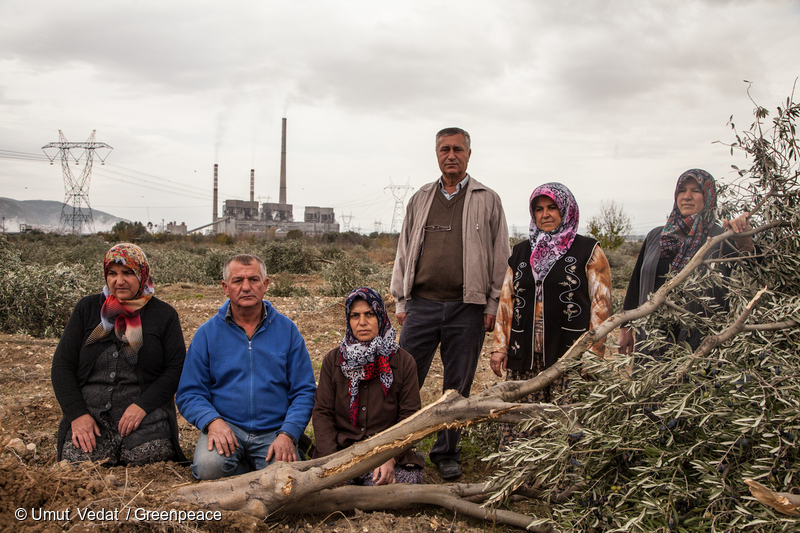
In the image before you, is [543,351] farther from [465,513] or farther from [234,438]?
[234,438]

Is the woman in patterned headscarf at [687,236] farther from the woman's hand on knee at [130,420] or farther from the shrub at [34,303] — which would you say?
the shrub at [34,303]

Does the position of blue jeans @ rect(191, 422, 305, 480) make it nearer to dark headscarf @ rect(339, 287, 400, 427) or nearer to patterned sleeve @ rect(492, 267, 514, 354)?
dark headscarf @ rect(339, 287, 400, 427)

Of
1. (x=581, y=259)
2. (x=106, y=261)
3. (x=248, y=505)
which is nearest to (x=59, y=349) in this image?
(x=106, y=261)

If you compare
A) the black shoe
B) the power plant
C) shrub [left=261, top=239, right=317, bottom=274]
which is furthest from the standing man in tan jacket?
the power plant

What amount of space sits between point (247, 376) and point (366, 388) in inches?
26.9

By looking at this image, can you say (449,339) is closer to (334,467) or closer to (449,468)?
(449,468)

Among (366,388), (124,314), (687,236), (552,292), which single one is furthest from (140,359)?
(687,236)

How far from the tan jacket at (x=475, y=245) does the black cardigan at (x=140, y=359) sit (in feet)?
4.73

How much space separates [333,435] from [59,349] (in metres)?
1.59

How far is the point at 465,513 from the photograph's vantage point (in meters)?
2.50

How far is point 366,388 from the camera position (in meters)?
2.88

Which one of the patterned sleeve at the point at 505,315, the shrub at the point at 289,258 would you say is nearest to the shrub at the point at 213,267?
the shrub at the point at 289,258

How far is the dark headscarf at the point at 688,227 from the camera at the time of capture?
9.30 ft

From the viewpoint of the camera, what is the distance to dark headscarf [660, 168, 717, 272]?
2.83 metres
